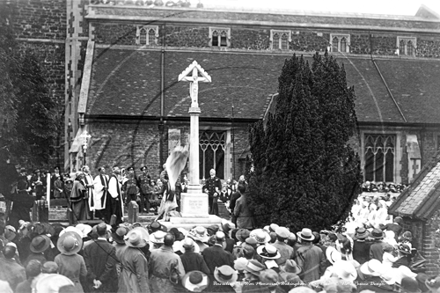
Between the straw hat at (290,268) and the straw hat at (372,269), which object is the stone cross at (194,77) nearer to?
the straw hat at (290,268)

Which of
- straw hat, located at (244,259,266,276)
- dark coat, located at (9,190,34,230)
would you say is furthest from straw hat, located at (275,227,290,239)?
dark coat, located at (9,190,34,230)

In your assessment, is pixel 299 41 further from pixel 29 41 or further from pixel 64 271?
pixel 64 271

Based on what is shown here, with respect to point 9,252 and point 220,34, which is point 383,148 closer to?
point 220,34

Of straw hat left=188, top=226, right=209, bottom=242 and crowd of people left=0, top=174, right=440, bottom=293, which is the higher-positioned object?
straw hat left=188, top=226, right=209, bottom=242

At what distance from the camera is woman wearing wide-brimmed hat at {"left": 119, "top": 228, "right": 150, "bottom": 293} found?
827 cm

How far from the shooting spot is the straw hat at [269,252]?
8.60 meters

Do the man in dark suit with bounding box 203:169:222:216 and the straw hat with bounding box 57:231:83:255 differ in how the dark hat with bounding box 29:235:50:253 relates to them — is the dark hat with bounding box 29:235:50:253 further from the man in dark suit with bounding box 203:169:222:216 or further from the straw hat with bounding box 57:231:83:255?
the man in dark suit with bounding box 203:169:222:216

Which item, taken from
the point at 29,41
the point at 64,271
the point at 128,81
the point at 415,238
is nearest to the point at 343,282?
the point at 64,271

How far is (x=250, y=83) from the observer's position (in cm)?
3112

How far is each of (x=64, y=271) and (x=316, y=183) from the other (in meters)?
7.83

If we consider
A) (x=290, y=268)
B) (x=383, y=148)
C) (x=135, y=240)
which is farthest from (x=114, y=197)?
(x=383, y=148)

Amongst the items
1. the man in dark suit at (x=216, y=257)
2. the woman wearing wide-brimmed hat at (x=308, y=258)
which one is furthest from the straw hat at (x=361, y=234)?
the man in dark suit at (x=216, y=257)

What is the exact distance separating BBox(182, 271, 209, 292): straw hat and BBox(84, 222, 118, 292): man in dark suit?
138cm

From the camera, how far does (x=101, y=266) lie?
342 inches
